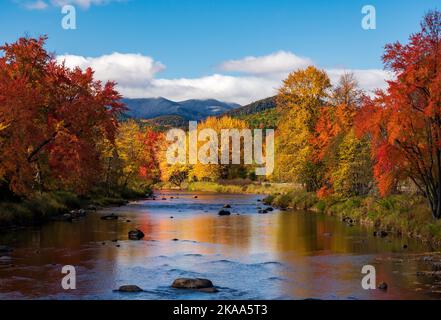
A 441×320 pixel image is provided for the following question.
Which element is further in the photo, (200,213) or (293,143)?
(293,143)

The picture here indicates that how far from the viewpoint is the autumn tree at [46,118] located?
44.2 meters

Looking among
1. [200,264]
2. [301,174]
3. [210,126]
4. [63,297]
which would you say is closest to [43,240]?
[200,264]

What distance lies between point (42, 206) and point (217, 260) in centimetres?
2535

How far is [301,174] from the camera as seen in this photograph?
66.4 meters

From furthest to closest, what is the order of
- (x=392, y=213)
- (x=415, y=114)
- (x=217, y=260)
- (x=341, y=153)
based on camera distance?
1. (x=341, y=153)
2. (x=392, y=213)
3. (x=415, y=114)
4. (x=217, y=260)

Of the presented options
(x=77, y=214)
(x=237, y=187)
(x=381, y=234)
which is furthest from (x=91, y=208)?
(x=237, y=187)

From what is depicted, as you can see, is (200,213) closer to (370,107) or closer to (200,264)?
(370,107)

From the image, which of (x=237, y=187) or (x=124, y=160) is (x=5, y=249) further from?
(x=237, y=187)

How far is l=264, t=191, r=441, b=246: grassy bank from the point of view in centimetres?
3783

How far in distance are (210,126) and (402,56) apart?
3736 inches

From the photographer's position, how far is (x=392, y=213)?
4388cm

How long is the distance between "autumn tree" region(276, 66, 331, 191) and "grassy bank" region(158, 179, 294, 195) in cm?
2625

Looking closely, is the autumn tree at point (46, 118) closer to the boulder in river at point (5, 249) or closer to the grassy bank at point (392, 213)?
the boulder in river at point (5, 249)
